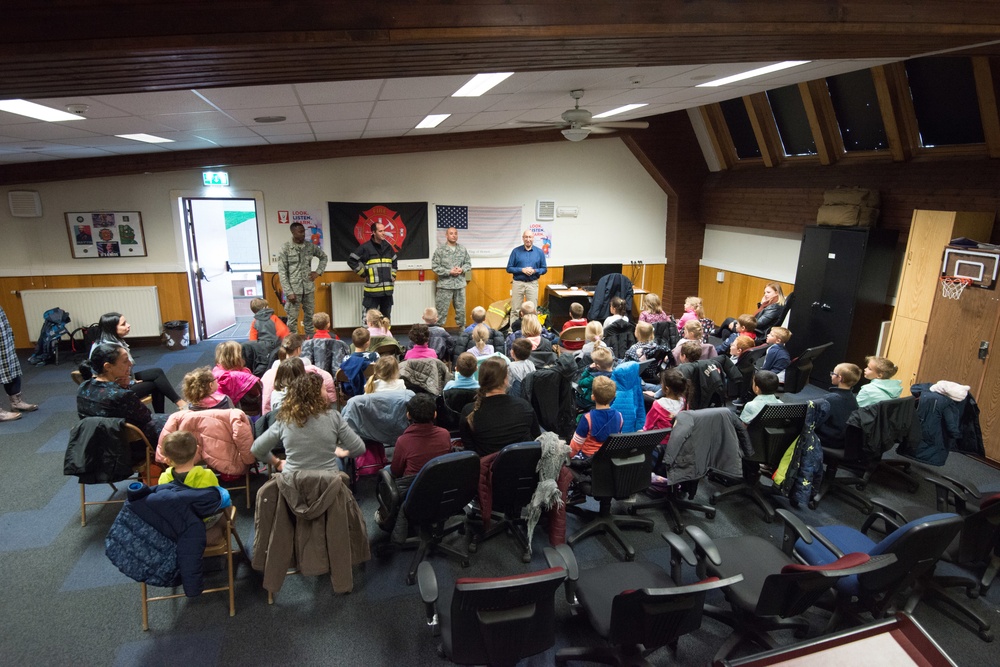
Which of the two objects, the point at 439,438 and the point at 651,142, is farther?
the point at 651,142

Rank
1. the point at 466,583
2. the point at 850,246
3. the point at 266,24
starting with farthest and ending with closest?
the point at 850,246 → the point at 266,24 → the point at 466,583

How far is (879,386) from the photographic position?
433cm

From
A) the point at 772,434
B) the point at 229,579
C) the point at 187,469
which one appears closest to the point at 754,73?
the point at 772,434

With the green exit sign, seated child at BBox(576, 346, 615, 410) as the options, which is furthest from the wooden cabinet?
the green exit sign

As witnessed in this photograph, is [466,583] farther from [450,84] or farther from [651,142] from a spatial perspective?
[651,142]

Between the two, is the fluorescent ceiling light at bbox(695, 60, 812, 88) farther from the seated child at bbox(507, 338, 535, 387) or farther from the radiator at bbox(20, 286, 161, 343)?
the radiator at bbox(20, 286, 161, 343)

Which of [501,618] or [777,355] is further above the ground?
[777,355]

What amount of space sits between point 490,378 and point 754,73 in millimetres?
3448

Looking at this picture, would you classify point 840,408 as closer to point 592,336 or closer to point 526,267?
point 592,336

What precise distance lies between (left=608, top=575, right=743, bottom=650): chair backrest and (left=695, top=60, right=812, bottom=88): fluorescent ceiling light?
3752 mm

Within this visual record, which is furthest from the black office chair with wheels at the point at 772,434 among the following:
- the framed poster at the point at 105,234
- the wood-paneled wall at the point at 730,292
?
the framed poster at the point at 105,234

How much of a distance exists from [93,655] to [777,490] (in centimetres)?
439

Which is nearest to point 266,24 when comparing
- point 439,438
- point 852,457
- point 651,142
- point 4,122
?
point 439,438

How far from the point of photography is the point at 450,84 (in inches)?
Result: 152
